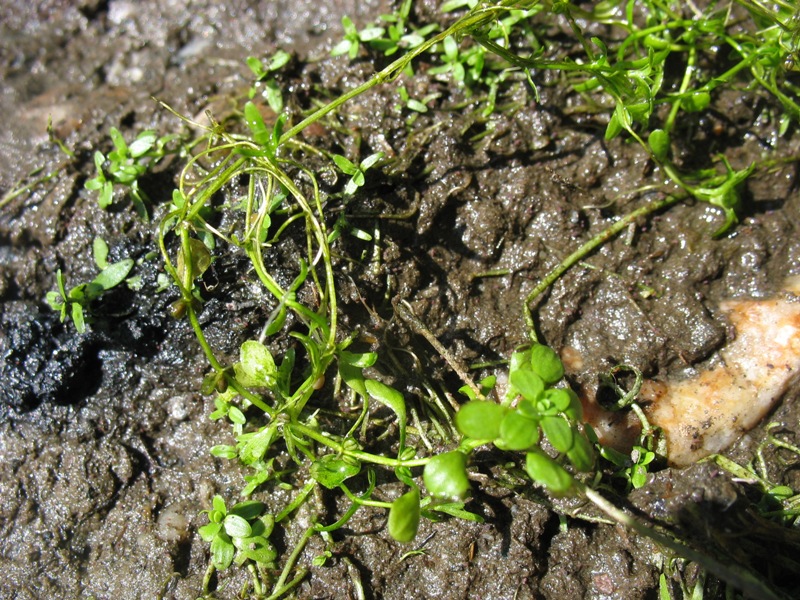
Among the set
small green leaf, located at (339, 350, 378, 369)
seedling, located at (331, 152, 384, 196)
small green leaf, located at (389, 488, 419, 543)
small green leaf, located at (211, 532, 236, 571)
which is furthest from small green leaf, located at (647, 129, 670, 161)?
small green leaf, located at (211, 532, 236, 571)

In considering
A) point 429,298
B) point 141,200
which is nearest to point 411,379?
point 429,298

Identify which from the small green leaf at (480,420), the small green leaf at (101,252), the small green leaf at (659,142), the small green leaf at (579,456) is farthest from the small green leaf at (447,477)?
the small green leaf at (101,252)

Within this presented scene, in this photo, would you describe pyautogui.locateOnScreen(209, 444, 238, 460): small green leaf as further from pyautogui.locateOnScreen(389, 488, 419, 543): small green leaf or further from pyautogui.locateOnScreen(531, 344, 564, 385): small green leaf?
pyautogui.locateOnScreen(531, 344, 564, 385): small green leaf

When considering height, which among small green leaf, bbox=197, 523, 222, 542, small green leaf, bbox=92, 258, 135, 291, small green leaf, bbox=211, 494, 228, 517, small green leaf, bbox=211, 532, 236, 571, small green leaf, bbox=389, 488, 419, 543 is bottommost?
small green leaf, bbox=211, 532, 236, 571

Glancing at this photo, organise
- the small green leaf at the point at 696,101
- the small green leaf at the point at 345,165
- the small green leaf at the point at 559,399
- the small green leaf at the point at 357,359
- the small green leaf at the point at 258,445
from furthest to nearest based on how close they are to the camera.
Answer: the small green leaf at the point at 696,101, the small green leaf at the point at 345,165, the small green leaf at the point at 258,445, the small green leaf at the point at 357,359, the small green leaf at the point at 559,399

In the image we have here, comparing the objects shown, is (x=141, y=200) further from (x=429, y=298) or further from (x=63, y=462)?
(x=429, y=298)

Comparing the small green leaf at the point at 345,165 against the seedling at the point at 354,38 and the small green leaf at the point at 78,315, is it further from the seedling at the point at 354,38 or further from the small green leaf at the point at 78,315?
the small green leaf at the point at 78,315
